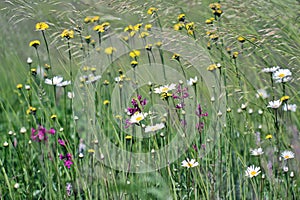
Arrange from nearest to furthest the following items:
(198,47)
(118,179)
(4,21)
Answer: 1. (118,179)
2. (198,47)
3. (4,21)

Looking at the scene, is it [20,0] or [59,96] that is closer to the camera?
[20,0]

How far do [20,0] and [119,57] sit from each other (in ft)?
1.54

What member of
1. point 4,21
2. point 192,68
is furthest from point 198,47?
point 4,21

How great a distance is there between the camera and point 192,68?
1.92m

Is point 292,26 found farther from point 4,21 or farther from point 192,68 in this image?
point 4,21

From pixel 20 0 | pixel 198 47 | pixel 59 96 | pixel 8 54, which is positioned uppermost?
pixel 20 0

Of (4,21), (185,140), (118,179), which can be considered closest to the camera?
(185,140)

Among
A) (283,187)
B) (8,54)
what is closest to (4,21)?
(8,54)

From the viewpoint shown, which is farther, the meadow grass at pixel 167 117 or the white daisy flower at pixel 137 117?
the meadow grass at pixel 167 117

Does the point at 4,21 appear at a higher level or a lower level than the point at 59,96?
higher

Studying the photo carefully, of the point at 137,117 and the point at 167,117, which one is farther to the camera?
the point at 167,117

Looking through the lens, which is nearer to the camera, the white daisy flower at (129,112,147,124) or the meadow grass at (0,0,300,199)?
the white daisy flower at (129,112,147,124)

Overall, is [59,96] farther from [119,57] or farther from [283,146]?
[283,146]

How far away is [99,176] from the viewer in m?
1.70
